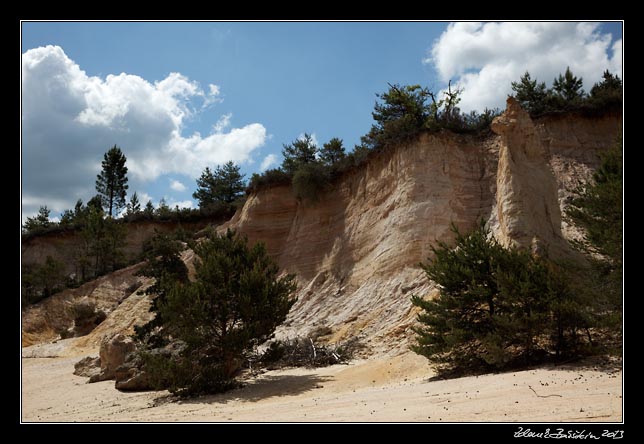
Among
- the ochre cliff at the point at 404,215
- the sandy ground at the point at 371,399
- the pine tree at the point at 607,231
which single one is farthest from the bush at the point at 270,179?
the pine tree at the point at 607,231

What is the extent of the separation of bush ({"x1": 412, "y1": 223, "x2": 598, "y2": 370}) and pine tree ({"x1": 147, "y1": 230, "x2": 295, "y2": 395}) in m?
4.90

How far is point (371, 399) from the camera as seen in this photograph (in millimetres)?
11586

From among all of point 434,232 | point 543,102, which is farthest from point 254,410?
point 543,102

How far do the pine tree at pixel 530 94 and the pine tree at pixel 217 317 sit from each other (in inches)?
734

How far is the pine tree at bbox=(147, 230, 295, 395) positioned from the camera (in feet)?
49.8

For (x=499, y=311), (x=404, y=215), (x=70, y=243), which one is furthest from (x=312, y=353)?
(x=70, y=243)

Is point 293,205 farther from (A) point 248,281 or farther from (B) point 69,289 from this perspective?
(B) point 69,289

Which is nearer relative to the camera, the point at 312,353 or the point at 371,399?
the point at 371,399

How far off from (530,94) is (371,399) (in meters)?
24.1

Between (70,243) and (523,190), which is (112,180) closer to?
(70,243)

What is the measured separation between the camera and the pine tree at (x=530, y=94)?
28.0 meters

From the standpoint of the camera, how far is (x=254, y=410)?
459 inches
